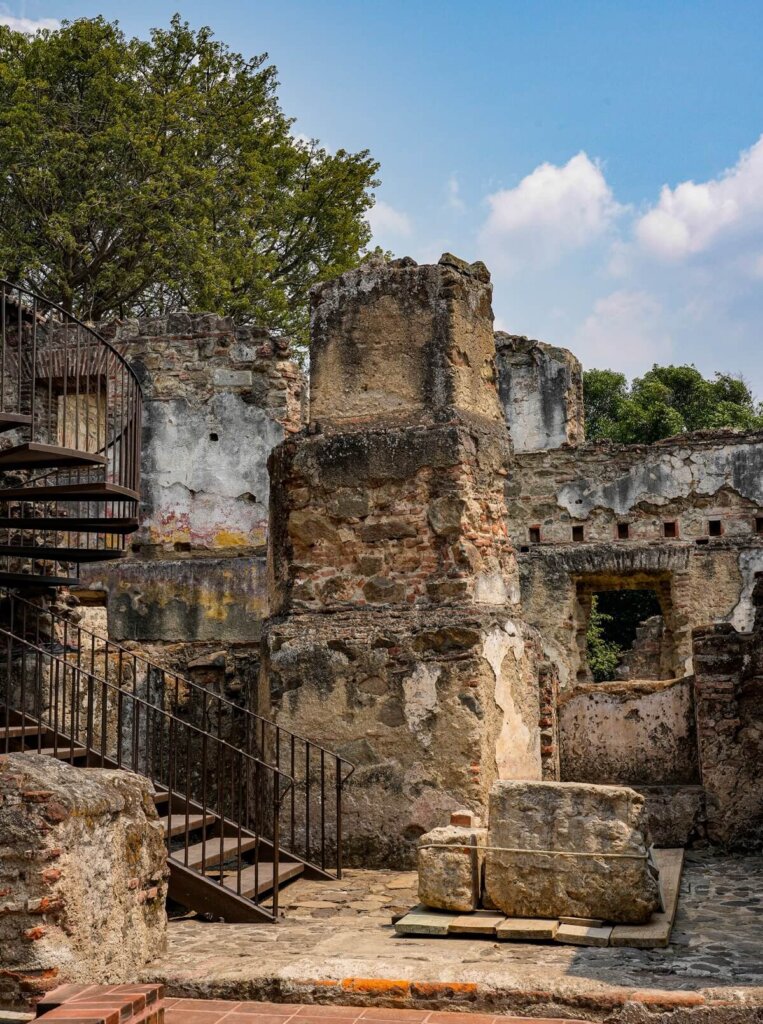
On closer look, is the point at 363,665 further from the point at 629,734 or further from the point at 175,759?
the point at 629,734

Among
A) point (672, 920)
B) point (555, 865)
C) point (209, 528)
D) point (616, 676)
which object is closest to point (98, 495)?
point (555, 865)

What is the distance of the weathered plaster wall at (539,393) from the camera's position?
881 inches

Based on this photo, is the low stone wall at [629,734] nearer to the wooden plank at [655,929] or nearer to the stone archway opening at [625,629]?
the wooden plank at [655,929]

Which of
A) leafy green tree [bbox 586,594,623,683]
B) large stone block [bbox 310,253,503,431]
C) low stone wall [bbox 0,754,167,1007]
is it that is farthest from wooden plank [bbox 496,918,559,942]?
leafy green tree [bbox 586,594,623,683]

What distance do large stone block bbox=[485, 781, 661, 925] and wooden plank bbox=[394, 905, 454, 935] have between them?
33 cm

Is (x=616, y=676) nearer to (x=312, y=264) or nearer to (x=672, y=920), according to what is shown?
(x=312, y=264)

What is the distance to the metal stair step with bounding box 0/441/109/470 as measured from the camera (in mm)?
7252

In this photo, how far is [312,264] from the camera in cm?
Result: 2416

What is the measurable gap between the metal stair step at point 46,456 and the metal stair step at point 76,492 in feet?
0.55

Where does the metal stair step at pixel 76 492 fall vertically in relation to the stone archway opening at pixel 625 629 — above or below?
above

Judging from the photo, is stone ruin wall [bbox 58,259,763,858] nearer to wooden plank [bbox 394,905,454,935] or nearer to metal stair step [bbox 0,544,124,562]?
metal stair step [bbox 0,544,124,562]

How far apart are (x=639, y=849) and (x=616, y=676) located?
54.9 feet

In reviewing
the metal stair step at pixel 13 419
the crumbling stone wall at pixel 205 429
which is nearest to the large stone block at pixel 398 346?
the metal stair step at pixel 13 419

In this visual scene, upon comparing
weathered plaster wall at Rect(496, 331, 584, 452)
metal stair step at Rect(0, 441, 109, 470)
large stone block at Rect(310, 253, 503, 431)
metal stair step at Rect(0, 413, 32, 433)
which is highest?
weathered plaster wall at Rect(496, 331, 584, 452)
